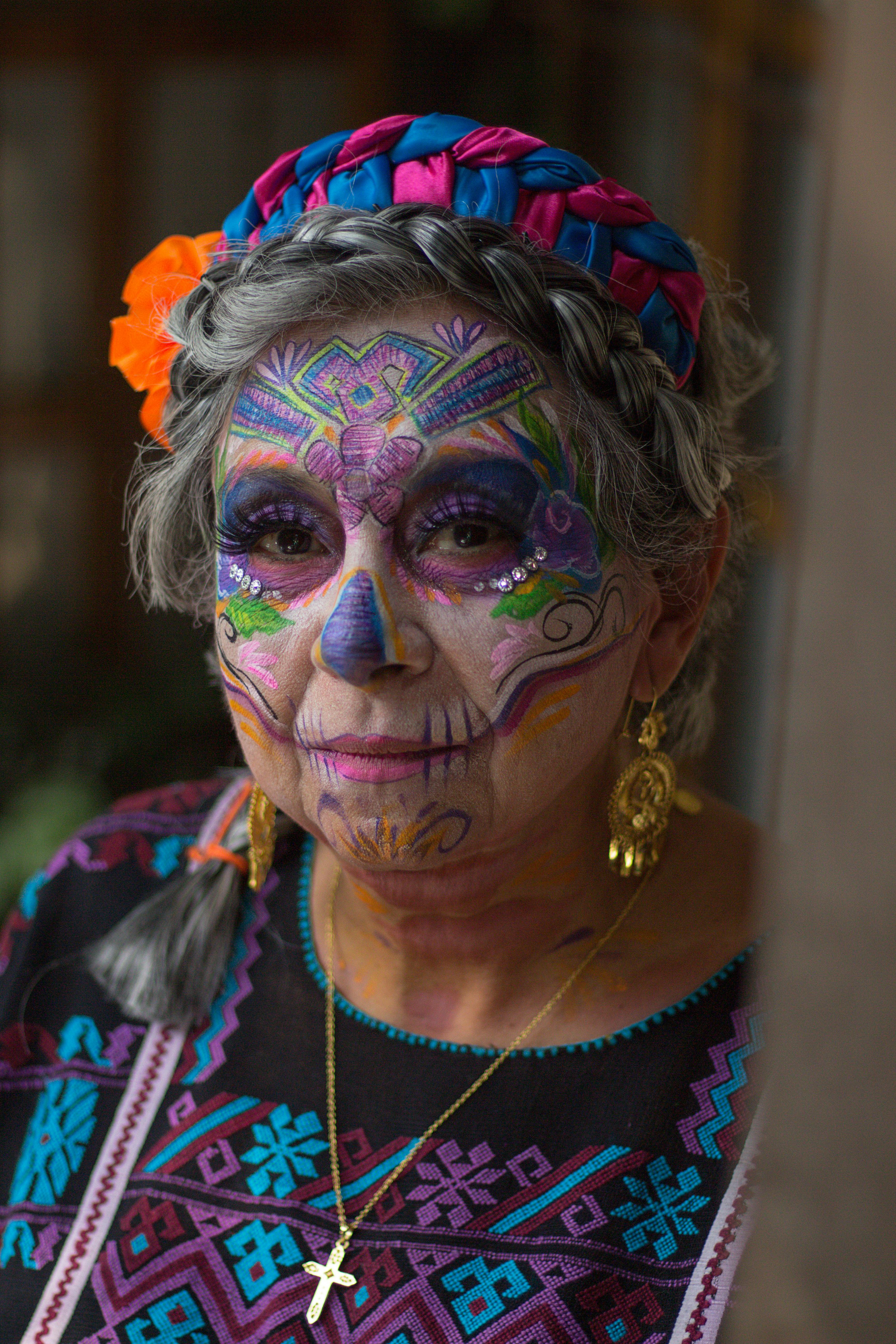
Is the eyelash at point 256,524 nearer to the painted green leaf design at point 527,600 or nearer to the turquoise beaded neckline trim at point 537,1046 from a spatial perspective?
the painted green leaf design at point 527,600

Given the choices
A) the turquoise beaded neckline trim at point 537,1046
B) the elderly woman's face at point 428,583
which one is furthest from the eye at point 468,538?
the turquoise beaded neckline trim at point 537,1046

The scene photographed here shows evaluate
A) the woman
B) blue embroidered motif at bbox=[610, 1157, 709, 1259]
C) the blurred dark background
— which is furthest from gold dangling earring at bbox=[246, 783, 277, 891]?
the blurred dark background

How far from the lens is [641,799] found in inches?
70.7

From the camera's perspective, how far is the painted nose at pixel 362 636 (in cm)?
152

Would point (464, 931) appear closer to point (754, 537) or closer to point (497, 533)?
point (497, 533)

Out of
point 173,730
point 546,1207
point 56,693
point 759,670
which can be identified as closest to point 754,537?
point 546,1207

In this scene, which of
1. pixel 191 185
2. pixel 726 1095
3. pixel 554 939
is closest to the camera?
pixel 726 1095

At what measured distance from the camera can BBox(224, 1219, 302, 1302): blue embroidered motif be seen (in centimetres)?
176

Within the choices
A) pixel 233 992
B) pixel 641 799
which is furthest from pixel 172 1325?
pixel 641 799

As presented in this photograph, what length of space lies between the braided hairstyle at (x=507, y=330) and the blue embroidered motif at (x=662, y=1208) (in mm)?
831

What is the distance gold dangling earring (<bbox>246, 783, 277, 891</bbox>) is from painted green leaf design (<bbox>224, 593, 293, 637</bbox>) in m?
0.33

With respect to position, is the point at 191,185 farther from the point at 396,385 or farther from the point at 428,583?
the point at 428,583

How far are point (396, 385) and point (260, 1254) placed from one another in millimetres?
1239

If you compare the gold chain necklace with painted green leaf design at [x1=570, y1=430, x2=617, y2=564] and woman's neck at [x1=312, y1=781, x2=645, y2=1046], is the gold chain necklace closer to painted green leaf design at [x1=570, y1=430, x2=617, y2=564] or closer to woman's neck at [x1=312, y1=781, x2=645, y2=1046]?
woman's neck at [x1=312, y1=781, x2=645, y2=1046]
